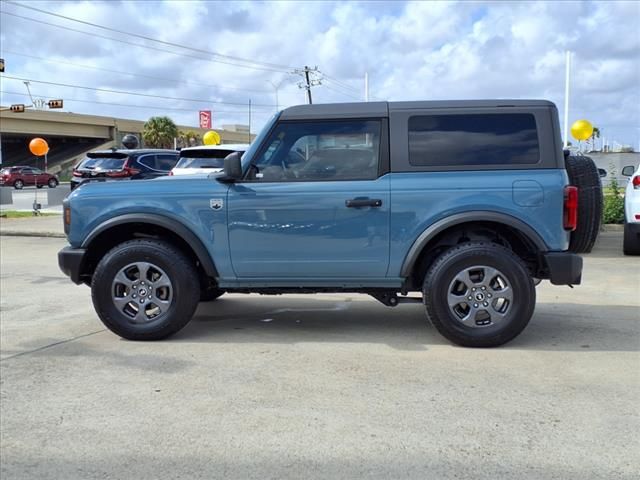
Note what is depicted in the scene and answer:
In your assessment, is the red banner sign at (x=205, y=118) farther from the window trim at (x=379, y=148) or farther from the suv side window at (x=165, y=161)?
the window trim at (x=379, y=148)

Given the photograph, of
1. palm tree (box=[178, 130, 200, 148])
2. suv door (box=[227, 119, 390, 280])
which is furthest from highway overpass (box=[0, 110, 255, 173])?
suv door (box=[227, 119, 390, 280])

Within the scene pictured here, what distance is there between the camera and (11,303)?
7.14 m

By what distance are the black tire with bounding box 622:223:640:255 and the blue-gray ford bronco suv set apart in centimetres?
533

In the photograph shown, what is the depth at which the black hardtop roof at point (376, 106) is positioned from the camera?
513cm

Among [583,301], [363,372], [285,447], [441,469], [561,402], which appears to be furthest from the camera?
[583,301]

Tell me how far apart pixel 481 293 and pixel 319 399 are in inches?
69.4

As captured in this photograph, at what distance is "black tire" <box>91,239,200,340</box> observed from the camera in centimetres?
527

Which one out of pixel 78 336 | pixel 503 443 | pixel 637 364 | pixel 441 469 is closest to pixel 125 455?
pixel 441 469

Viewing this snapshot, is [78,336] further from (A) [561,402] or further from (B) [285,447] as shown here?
(A) [561,402]

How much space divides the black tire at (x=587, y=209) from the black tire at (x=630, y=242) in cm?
506

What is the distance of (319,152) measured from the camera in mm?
5230

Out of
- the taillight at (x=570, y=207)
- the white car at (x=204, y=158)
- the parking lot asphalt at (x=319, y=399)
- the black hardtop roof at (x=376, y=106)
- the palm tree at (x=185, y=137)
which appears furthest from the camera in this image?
the palm tree at (x=185, y=137)

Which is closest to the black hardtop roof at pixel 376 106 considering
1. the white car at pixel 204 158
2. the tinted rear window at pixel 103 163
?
the white car at pixel 204 158

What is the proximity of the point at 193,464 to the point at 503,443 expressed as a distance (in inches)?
66.5
